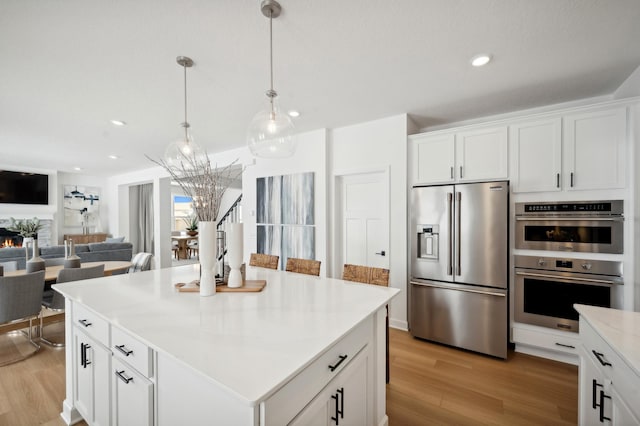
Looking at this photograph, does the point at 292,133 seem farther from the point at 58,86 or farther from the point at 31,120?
the point at 31,120

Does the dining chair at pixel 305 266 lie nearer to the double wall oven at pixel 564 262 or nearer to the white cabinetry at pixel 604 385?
the white cabinetry at pixel 604 385

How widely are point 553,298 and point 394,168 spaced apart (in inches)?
79.2

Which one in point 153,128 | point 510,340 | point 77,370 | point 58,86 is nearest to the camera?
point 77,370

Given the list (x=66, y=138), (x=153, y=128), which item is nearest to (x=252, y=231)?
(x=153, y=128)

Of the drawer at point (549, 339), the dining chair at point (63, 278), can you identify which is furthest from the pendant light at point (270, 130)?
the drawer at point (549, 339)

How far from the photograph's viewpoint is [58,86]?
8.24 feet

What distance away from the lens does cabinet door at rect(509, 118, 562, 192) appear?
8.13ft

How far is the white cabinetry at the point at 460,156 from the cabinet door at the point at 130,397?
2958 millimetres

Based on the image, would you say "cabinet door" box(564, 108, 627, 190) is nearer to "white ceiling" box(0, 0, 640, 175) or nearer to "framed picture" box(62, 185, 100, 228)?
"white ceiling" box(0, 0, 640, 175)

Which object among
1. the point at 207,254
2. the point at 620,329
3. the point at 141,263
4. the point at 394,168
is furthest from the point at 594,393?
the point at 141,263

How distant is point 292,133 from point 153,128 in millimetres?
2960

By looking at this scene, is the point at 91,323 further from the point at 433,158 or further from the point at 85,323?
the point at 433,158

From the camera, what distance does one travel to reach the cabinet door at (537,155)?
2479 millimetres

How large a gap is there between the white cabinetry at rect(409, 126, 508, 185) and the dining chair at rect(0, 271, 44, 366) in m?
4.09
